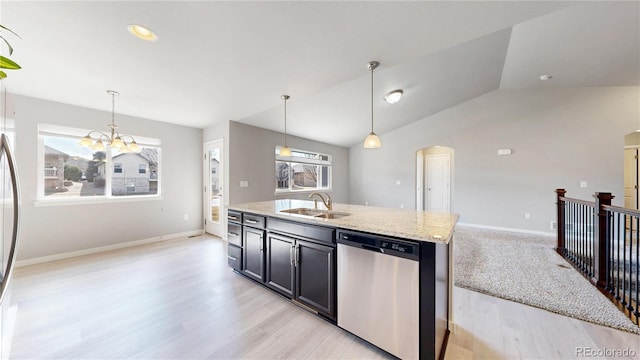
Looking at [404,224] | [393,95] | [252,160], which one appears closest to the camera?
[404,224]

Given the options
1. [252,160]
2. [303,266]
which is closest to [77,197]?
[252,160]

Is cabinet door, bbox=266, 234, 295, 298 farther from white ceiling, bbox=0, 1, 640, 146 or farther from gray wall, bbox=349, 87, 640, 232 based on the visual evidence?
gray wall, bbox=349, 87, 640, 232

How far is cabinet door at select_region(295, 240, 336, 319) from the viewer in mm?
1967

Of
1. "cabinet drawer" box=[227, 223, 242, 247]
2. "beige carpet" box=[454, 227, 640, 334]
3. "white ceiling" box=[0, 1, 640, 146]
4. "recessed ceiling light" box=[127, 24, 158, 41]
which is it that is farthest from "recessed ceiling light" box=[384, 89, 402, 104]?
"recessed ceiling light" box=[127, 24, 158, 41]

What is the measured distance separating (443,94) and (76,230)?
6.98 metres

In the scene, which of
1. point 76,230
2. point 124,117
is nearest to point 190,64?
point 124,117

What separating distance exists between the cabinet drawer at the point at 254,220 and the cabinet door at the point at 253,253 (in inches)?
2.2

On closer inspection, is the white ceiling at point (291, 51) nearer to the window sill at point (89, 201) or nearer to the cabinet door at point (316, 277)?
the window sill at point (89, 201)

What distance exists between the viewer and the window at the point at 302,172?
226 inches

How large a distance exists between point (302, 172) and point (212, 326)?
185 inches

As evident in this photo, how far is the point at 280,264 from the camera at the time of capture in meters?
2.41

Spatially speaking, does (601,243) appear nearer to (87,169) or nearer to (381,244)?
(381,244)

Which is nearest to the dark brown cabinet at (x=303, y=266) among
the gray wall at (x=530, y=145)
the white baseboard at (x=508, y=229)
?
the white baseboard at (x=508, y=229)

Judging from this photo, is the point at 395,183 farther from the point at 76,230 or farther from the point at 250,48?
the point at 76,230
